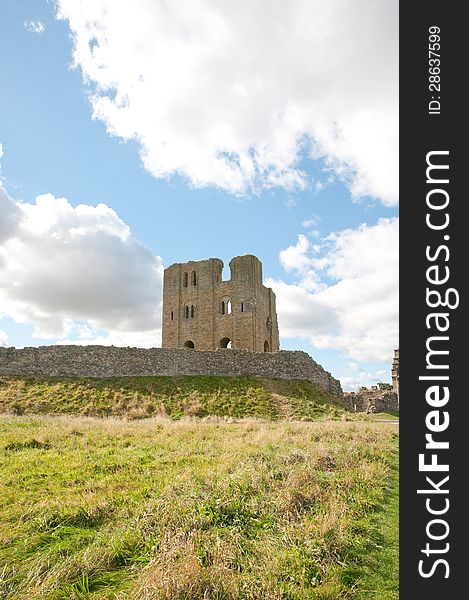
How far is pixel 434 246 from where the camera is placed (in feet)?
14.0

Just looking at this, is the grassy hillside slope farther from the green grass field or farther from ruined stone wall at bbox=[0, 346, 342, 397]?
the green grass field

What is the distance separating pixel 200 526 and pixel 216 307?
37.5 meters

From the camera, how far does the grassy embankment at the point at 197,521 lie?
3.89m

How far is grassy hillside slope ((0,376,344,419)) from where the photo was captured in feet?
77.3

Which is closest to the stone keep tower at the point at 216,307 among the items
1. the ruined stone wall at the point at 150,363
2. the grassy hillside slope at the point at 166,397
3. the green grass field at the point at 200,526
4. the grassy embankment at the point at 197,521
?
the ruined stone wall at the point at 150,363

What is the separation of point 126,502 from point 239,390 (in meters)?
21.7

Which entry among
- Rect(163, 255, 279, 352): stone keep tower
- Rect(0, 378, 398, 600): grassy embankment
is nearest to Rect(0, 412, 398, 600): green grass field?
Rect(0, 378, 398, 600): grassy embankment

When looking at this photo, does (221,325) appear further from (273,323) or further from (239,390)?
(239,390)

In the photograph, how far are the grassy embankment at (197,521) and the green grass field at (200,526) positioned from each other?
16 millimetres

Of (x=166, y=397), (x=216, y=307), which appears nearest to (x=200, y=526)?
(x=166, y=397)

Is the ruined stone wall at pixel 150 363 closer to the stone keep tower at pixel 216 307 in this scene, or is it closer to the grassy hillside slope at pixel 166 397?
the grassy hillside slope at pixel 166 397

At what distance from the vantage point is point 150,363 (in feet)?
98.7

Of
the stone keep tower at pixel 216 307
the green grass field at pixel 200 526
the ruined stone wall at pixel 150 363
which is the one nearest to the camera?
A: the green grass field at pixel 200 526

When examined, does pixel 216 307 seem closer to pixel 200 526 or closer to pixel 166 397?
pixel 166 397
